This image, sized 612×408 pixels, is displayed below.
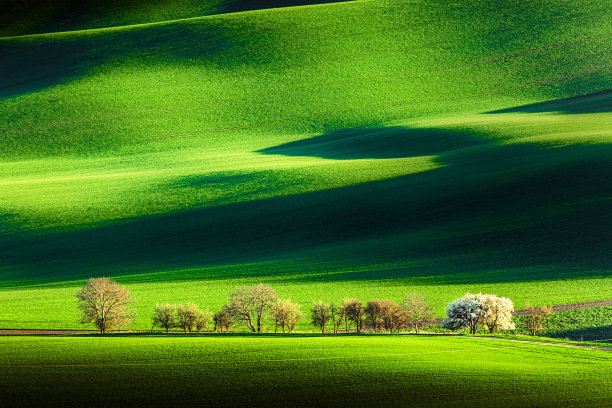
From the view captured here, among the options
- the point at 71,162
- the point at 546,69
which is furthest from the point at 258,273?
the point at 546,69

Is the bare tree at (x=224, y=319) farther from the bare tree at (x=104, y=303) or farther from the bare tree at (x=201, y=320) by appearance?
the bare tree at (x=104, y=303)

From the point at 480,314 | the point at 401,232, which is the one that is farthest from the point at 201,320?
the point at 401,232

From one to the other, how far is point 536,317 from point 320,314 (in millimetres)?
9812

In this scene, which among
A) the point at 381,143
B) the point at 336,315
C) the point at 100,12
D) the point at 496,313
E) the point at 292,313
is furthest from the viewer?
the point at 100,12

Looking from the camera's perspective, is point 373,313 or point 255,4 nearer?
point 373,313

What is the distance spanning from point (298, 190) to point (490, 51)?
44696mm

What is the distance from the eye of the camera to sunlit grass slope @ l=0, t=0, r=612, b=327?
43.2 meters

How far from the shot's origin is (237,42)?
95688 mm

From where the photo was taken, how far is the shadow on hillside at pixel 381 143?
208ft

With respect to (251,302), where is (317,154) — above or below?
above

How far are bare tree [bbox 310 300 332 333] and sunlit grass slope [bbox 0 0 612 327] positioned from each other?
375 cm

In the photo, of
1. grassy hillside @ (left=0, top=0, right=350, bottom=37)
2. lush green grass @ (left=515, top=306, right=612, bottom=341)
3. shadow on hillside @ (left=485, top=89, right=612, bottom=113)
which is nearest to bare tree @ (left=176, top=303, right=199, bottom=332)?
lush green grass @ (left=515, top=306, right=612, bottom=341)

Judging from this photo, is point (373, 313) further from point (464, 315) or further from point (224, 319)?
point (224, 319)

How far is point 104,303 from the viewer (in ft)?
109
